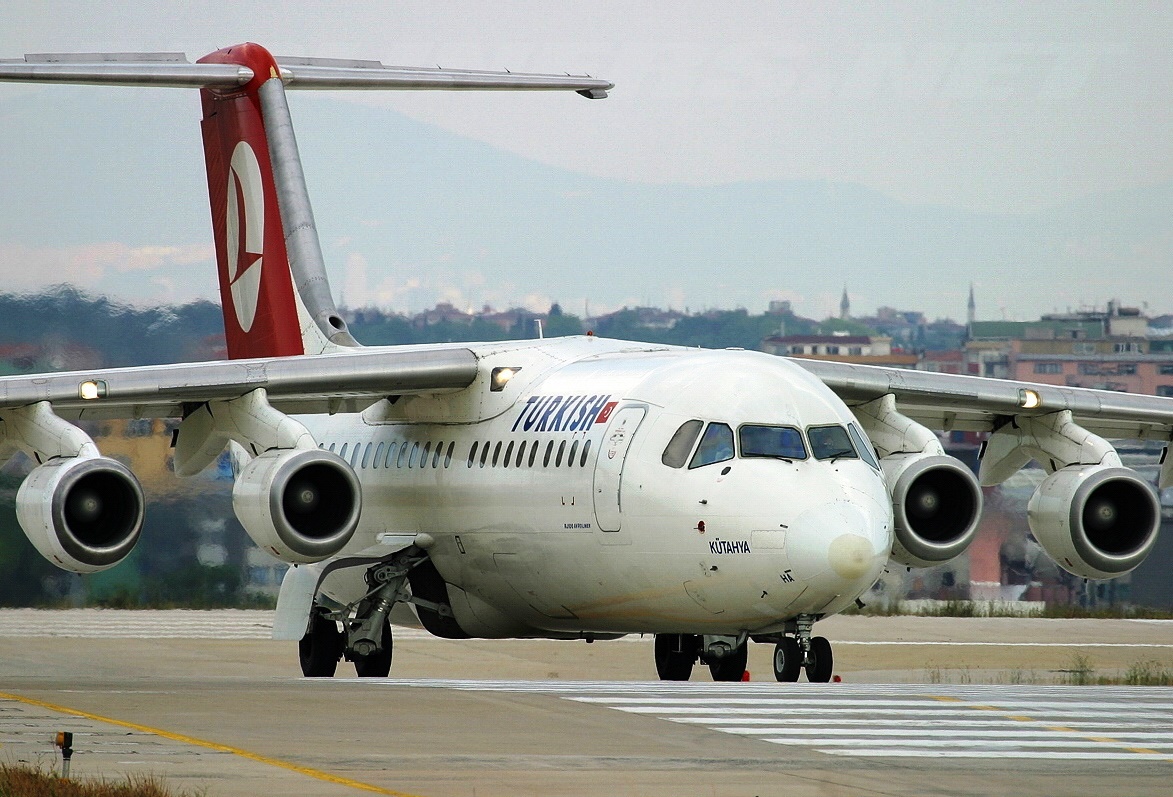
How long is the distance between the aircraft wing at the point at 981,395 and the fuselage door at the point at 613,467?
272cm

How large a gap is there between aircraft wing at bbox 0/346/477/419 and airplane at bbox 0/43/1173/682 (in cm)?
3

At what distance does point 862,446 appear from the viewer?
47.5 feet

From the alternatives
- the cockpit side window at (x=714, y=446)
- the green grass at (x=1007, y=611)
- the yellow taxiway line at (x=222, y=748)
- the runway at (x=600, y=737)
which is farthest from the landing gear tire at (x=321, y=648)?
the green grass at (x=1007, y=611)

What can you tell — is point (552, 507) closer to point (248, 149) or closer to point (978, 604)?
point (248, 149)

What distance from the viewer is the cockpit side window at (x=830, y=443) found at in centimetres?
1413

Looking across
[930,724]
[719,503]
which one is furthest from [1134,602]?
[930,724]

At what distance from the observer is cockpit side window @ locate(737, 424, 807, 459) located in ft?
46.2

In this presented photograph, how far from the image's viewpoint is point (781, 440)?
14.2 metres

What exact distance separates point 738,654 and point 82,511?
18.6 feet

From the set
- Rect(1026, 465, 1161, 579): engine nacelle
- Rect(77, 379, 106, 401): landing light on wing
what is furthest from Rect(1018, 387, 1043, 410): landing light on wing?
Rect(77, 379, 106, 401): landing light on wing

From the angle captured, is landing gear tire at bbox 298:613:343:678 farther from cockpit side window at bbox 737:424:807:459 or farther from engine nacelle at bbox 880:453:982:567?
cockpit side window at bbox 737:424:807:459

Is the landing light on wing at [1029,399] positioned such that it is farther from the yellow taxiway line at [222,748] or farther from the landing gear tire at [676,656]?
the yellow taxiway line at [222,748]

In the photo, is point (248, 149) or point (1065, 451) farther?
point (248, 149)

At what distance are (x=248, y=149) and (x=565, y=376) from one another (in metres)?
6.05
